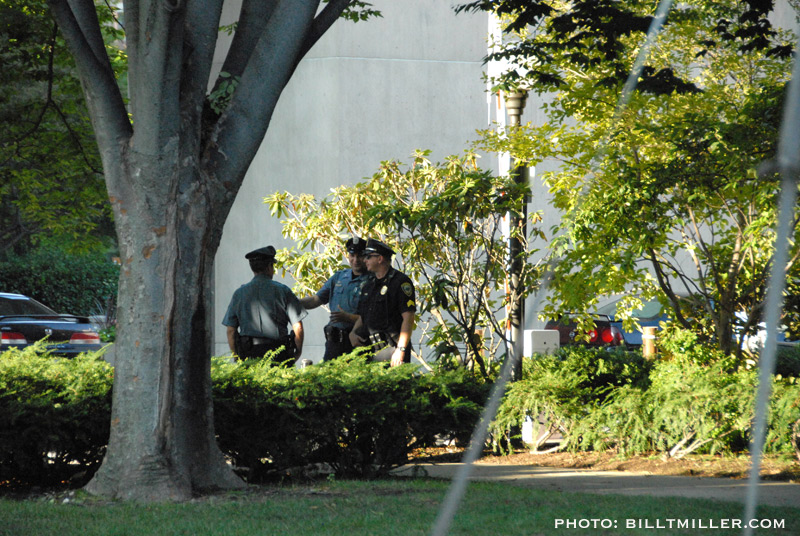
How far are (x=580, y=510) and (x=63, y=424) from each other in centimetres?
326

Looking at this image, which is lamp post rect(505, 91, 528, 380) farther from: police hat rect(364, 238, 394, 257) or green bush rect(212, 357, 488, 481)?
green bush rect(212, 357, 488, 481)

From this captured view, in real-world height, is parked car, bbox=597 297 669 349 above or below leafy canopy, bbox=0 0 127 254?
below

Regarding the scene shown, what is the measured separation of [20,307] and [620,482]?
1438 centimetres

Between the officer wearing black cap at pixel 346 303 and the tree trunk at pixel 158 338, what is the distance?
104 inches

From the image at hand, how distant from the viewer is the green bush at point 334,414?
6383mm

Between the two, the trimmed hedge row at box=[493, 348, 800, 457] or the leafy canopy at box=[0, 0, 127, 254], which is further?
the leafy canopy at box=[0, 0, 127, 254]

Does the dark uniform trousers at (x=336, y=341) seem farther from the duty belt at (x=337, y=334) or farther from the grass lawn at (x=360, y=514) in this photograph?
the grass lawn at (x=360, y=514)

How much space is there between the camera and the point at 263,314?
327 inches

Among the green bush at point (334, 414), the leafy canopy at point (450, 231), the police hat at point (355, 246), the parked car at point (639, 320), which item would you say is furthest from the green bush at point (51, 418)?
the parked car at point (639, 320)

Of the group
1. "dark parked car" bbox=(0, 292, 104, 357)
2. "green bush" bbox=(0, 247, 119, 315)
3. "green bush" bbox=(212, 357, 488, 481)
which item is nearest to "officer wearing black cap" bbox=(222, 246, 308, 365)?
"green bush" bbox=(212, 357, 488, 481)

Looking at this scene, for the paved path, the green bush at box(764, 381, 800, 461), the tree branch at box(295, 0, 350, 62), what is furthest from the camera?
the green bush at box(764, 381, 800, 461)

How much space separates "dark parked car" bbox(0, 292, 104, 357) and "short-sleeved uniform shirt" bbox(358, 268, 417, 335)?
8.78m

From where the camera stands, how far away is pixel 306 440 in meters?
6.53

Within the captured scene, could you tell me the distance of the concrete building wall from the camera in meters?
19.5
